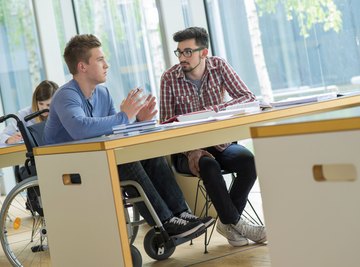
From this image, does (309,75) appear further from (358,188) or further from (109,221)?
(358,188)

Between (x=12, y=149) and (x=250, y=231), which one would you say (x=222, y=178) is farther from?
(x=12, y=149)

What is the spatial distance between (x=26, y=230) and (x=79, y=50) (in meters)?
2.51

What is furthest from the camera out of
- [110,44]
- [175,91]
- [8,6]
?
[8,6]

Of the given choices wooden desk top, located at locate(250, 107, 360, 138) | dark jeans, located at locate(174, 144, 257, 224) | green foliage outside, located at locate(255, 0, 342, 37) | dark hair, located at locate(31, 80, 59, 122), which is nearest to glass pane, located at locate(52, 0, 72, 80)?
dark hair, located at locate(31, 80, 59, 122)

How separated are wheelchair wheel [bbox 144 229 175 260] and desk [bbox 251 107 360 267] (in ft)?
6.73

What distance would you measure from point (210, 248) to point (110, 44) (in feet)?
10.2

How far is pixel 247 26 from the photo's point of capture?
523 centimetres

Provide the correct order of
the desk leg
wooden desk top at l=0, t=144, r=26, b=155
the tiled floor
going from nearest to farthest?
the desk leg < the tiled floor < wooden desk top at l=0, t=144, r=26, b=155

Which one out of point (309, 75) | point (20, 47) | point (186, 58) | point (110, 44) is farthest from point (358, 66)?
point (20, 47)

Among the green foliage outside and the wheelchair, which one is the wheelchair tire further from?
the green foliage outside

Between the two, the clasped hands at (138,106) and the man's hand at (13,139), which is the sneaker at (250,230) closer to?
the clasped hands at (138,106)

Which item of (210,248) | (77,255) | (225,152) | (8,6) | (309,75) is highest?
(8,6)

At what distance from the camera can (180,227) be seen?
3672 mm

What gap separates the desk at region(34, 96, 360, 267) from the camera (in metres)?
2.82
